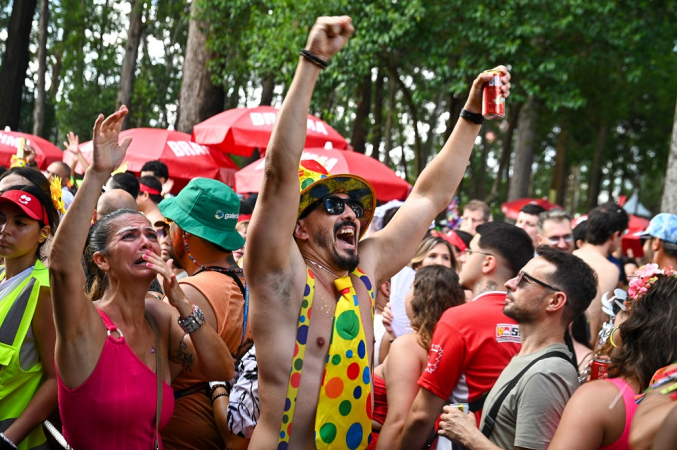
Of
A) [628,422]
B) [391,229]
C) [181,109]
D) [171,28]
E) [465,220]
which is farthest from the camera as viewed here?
[171,28]

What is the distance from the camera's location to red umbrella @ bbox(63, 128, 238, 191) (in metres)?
9.95

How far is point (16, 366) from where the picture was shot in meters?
3.35

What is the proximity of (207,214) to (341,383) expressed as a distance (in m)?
1.44

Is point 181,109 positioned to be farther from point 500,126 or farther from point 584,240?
point 500,126

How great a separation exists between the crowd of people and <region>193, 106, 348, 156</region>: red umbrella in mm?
5917

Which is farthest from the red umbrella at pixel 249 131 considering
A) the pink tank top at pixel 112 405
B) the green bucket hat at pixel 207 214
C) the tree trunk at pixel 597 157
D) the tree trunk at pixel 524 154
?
the tree trunk at pixel 597 157

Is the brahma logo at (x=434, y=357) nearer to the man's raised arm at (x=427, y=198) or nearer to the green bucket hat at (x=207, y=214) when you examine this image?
the man's raised arm at (x=427, y=198)

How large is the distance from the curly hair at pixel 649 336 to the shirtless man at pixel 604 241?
10.1 feet

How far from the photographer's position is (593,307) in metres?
5.64

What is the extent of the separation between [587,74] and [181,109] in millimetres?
11379

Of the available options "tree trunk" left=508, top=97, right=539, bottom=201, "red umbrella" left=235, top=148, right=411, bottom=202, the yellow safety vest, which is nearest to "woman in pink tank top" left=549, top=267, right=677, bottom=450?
the yellow safety vest

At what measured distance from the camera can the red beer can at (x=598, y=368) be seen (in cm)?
359

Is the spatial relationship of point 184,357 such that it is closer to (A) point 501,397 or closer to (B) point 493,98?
(A) point 501,397

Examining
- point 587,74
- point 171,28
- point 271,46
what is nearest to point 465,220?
point 271,46
